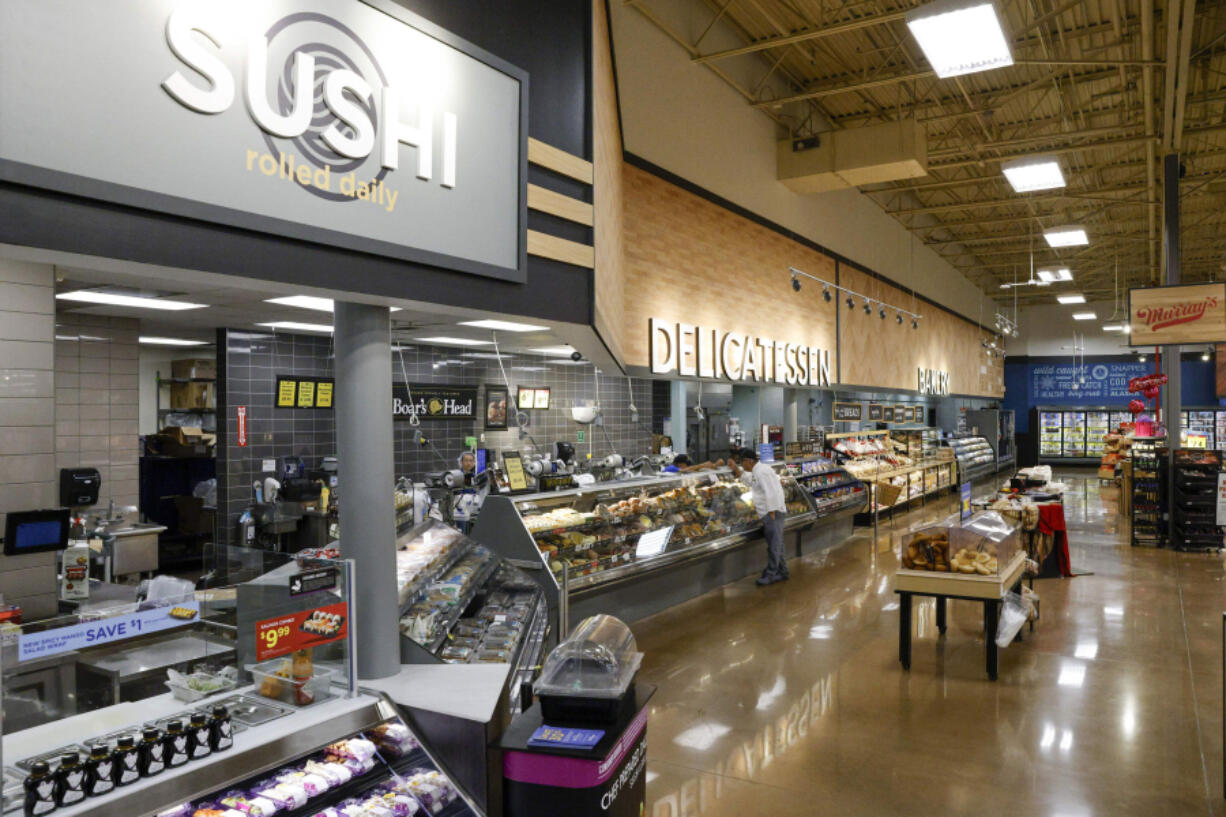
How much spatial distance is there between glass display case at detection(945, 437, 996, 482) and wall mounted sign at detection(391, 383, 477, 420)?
12.4 meters

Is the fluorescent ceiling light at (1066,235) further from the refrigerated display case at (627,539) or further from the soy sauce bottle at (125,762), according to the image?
the soy sauce bottle at (125,762)

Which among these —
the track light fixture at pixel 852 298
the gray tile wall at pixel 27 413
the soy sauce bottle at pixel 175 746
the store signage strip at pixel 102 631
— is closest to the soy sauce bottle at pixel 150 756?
the soy sauce bottle at pixel 175 746

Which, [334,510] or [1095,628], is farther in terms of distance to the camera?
[334,510]

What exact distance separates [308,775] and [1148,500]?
12723mm

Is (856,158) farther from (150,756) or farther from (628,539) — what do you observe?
(150,756)

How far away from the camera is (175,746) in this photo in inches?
87.7

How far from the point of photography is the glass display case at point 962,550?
598 centimetres

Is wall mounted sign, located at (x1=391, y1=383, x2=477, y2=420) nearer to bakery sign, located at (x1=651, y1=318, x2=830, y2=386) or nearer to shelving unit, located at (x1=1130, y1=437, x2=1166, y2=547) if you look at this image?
bakery sign, located at (x1=651, y1=318, x2=830, y2=386)

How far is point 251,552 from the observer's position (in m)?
2.88

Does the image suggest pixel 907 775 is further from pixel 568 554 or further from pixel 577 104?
pixel 577 104

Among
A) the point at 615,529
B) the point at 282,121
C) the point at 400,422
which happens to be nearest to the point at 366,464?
the point at 282,121

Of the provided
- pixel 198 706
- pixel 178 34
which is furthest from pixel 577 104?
pixel 198 706

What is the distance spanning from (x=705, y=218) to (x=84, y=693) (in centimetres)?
823

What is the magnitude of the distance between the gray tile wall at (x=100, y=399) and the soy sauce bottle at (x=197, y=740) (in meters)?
7.20
